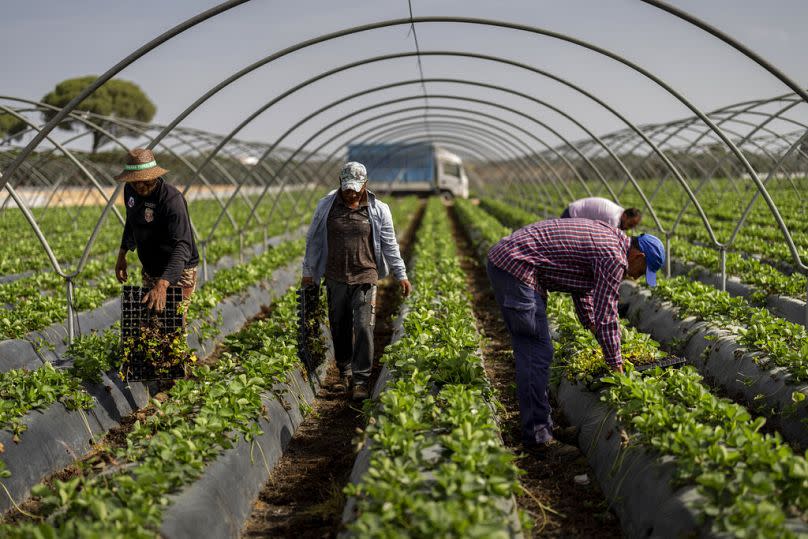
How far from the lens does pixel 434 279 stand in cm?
1066

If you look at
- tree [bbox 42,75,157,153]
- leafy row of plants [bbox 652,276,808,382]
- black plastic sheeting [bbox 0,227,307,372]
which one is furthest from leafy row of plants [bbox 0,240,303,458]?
tree [bbox 42,75,157,153]

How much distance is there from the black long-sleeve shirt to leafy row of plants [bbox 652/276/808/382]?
4699 millimetres

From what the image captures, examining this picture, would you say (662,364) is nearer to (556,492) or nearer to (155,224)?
(556,492)

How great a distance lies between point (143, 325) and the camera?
6426mm

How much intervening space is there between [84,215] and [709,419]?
28.8m

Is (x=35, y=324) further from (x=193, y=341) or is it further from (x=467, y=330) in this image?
(x=467, y=330)

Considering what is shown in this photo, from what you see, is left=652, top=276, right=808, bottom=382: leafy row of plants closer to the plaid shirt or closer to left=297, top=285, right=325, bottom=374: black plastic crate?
the plaid shirt

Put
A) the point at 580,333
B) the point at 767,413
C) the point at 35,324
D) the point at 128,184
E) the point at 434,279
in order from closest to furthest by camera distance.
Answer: the point at 767,413 → the point at 128,184 → the point at 580,333 → the point at 35,324 → the point at 434,279

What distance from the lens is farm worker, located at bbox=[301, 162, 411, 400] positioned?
6.68 m

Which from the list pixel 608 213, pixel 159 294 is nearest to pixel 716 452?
pixel 159 294

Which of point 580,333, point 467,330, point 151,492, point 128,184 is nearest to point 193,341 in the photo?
point 128,184

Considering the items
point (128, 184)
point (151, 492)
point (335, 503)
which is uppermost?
point (128, 184)

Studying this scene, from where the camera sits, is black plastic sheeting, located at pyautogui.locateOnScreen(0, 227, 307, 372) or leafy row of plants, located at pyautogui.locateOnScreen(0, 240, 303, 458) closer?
leafy row of plants, located at pyautogui.locateOnScreen(0, 240, 303, 458)

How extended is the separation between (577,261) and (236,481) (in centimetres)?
259
